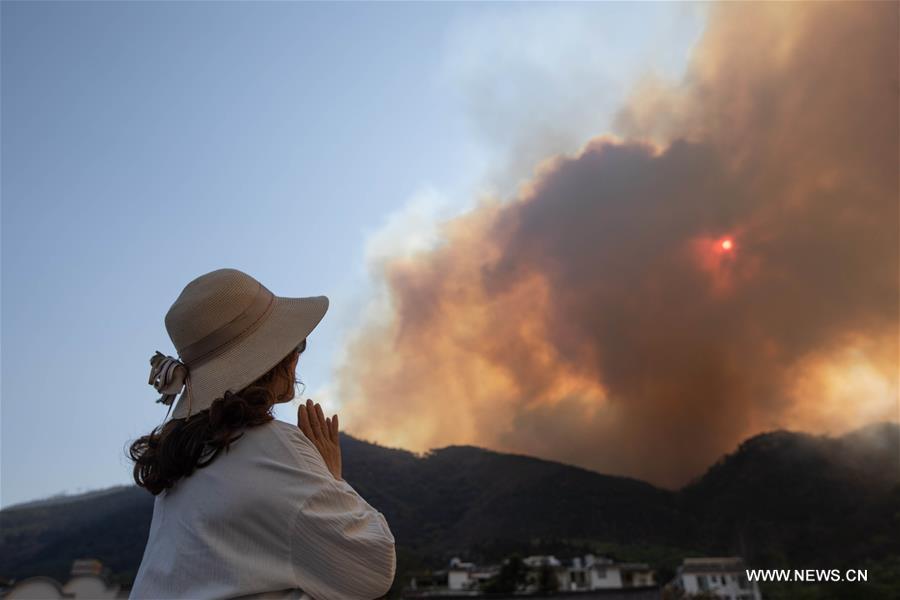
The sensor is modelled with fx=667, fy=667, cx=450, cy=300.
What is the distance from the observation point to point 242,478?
142cm

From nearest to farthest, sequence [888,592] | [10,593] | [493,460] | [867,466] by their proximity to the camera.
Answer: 1. [10,593]
2. [888,592]
3. [867,466]
4. [493,460]

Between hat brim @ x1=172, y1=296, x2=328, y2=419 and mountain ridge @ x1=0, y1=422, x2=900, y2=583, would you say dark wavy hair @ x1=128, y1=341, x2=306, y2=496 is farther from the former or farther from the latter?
mountain ridge @ x1=0, y1=422, x2=900, y2=583

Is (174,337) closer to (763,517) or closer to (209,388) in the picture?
(209,388)

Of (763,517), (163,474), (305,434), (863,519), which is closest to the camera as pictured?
(163,474)

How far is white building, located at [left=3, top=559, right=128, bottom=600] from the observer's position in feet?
47.7

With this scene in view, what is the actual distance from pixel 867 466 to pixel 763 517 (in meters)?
15.9

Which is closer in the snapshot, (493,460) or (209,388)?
(209,388)

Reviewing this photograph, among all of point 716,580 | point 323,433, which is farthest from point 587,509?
point 323,433

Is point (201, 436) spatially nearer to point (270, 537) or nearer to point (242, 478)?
point (242, 478)

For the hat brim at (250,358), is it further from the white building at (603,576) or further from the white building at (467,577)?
the white building at (467,577)

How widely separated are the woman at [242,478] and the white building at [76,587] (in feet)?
52.4

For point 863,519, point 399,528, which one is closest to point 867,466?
point 863,519

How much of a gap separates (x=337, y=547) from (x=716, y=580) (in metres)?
53.8

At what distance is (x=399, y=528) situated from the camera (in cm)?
6975
